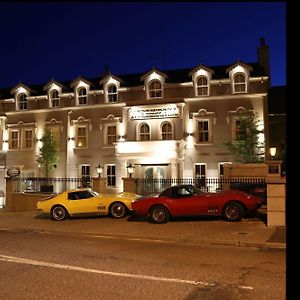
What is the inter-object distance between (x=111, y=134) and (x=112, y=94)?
→ 2.97 meters

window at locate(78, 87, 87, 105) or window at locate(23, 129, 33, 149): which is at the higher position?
window at locate(78, 87, 87, 105)

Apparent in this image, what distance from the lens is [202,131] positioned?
2783 cm

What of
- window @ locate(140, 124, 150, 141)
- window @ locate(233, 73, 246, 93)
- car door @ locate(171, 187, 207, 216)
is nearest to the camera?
car door @ locate(171, 187, 207, 216)

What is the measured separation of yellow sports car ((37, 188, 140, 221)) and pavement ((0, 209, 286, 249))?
346 millimetres

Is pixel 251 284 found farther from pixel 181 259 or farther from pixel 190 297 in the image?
pixel 181 259

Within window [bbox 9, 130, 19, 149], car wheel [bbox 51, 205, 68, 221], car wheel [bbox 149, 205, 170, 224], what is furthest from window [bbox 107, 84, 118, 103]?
car wheel [bbox 149, 205, 170, 224]

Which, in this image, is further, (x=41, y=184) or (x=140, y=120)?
(x=140, y=120)

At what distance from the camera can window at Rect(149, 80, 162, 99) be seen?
28688 millimetres

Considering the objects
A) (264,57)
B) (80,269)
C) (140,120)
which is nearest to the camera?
(80,269)

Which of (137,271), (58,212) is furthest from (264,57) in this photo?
(137,271)

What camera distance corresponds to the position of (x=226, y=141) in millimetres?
27109

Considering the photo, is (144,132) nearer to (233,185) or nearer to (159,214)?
(233,185)

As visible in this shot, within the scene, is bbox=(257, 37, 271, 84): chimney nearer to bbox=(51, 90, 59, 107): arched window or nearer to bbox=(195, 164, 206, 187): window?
bbox=(195, 164, 206, 187): window

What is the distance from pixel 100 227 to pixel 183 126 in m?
14.2
